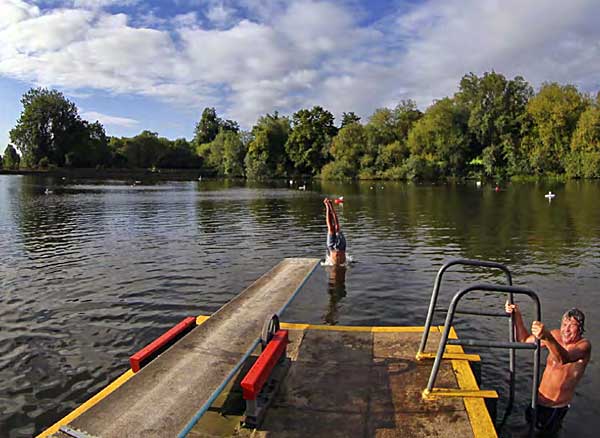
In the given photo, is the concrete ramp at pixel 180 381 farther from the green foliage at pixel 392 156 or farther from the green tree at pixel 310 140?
the green tree at pixel 310 140

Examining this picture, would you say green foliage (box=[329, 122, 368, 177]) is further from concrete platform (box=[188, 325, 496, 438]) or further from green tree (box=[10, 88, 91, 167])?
concrete platform (box=[188, 325, 496, 438])

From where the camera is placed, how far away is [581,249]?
746 inches

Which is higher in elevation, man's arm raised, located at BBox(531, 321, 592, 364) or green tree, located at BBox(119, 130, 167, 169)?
green tree, located at BBox(119, 130, 167, 169)

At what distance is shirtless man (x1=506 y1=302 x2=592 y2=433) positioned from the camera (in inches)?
216

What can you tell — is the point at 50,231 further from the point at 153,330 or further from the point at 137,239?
the point at 153,330

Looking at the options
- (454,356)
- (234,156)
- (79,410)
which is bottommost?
(79,410)

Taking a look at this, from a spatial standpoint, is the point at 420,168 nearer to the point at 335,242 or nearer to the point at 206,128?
the point at 335,242

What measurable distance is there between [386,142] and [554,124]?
31646 mm

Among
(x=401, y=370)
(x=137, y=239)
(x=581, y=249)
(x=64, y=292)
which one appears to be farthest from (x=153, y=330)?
(x=581, y=249)

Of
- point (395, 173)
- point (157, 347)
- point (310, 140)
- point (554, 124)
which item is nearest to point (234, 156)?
point (310, 140)

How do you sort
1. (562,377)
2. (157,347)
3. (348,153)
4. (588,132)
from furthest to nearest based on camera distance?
1. (348,153)
2. (588,132)
3. (157,347)
4. (562,377)

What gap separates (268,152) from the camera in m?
118

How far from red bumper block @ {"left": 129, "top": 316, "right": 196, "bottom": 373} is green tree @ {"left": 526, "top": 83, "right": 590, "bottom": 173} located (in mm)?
87438

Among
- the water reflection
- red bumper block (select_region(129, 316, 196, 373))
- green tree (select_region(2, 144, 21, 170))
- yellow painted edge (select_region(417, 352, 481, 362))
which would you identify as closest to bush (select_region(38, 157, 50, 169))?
green tree (select_region(2, 144, 21, 170))
